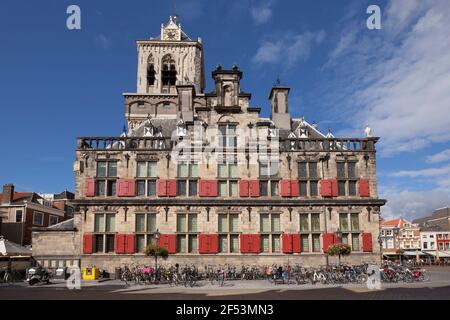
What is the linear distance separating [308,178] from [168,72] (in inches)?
1027

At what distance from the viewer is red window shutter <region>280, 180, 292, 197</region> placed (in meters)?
30.7

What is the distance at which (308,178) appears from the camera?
3114 centimetres

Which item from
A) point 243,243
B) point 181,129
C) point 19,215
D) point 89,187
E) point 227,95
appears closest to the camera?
point 243,243

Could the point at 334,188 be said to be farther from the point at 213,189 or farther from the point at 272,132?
the point at 213,189

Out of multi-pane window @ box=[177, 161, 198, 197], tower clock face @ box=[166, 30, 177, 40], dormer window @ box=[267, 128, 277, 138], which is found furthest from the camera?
tower clock face @ box=[166, 30, 177, 40]

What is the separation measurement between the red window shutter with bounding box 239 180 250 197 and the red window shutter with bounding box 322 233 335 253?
6504 millimetres

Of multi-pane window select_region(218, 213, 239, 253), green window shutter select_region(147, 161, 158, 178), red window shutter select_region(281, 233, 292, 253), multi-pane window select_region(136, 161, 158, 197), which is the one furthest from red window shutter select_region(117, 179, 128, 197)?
red window shutter select_region(281, 233, 292, 253)

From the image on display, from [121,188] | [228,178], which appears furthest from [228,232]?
[121,188]

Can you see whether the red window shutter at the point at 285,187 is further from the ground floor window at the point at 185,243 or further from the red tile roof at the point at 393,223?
the red tile roof at the point at 393,223

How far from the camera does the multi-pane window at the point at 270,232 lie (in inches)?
1188

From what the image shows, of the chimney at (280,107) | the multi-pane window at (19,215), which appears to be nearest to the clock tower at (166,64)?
the chimney at (280,107)

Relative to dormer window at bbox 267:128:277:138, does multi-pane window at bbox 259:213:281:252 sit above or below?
below

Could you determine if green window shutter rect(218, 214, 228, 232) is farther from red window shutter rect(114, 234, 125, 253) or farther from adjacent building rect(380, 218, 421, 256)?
adjacent building rect(380, 218, 421, 256)
